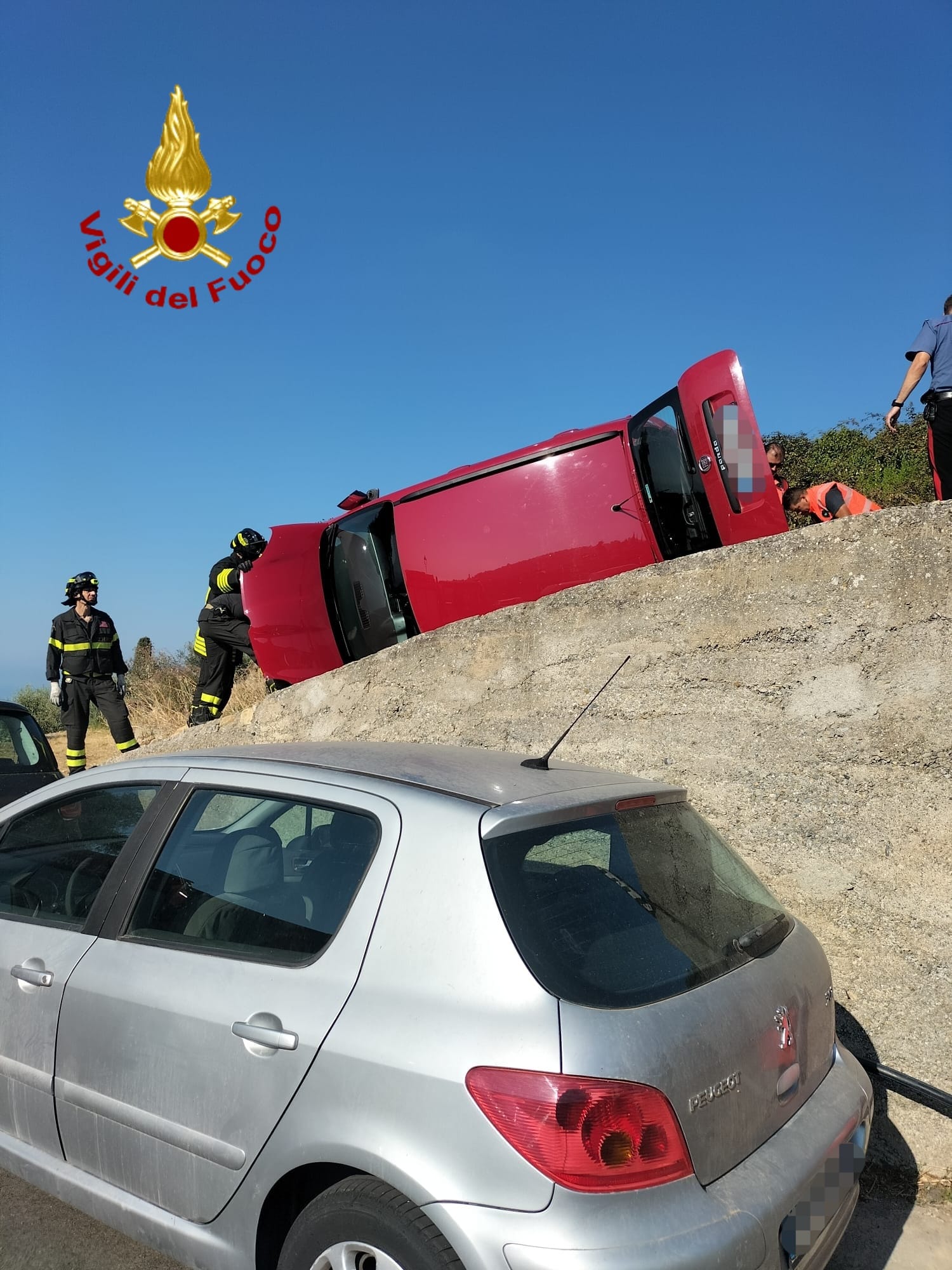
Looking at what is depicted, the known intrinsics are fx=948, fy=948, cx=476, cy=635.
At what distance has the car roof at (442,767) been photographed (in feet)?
7.54

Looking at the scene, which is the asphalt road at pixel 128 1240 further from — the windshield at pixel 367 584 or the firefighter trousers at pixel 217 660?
the firefighter trousers at pixel 217 660

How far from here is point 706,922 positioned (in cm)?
223

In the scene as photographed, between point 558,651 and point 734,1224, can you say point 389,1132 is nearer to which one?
point 734,1224

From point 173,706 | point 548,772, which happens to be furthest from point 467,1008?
point 173,706

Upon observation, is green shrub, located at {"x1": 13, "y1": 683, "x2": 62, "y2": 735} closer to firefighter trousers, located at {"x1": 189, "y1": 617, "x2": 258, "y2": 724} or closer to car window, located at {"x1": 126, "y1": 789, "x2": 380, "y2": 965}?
firefighter trousers, located at {"x1": 189, "y1": 617, "x2": 258, "y2": 724}

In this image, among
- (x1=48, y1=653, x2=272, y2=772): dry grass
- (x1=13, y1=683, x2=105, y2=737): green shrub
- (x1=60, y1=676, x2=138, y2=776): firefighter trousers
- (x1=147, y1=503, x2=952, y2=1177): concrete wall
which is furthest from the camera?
(x1=13, y1=683, x2=105, y2=737): green shrub

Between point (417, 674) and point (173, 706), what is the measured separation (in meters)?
10.2

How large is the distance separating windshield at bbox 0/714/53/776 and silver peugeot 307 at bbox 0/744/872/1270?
161 inches

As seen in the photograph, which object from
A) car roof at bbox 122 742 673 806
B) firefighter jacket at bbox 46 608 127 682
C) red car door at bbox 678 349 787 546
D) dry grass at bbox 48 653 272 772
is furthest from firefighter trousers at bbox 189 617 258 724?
car roof at bbox 122 742 673 806

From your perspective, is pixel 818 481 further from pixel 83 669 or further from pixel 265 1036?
pixel 265 1036

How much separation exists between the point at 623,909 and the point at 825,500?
17.1 feet

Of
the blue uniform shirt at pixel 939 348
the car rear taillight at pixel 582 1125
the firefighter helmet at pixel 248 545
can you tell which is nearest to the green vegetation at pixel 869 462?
the blue uniform shirt at pixel 939 348

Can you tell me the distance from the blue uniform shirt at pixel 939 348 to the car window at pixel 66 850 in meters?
5.00

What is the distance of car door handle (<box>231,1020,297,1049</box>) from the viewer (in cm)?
202
